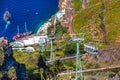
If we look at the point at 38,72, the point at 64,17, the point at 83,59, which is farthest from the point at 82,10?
the point at 38,72

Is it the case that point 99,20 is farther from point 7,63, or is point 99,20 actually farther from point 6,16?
point 7,63

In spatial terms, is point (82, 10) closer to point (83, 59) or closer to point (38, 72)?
point (83, 59)

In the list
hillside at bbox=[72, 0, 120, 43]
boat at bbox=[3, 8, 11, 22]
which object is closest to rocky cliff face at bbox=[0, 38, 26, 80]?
hillside at bbox=[72, 0, 120, 43]

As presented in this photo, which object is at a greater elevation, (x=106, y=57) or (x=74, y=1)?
(x=74, y=1)

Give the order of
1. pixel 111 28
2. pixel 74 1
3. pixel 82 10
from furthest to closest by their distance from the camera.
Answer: pixel 74 1 < pixel 82 10 < pixel 111 28

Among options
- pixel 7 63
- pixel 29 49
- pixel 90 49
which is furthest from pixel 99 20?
pixel 7 63

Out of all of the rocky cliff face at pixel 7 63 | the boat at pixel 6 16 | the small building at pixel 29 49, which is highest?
the boat at pixel 6 16

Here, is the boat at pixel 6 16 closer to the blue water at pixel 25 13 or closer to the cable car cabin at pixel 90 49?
the blue water at pixel 25 13

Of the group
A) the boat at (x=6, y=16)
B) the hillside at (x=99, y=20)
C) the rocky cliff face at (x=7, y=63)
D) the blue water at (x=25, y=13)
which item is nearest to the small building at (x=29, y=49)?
the hillside at (x=99, y=20)
